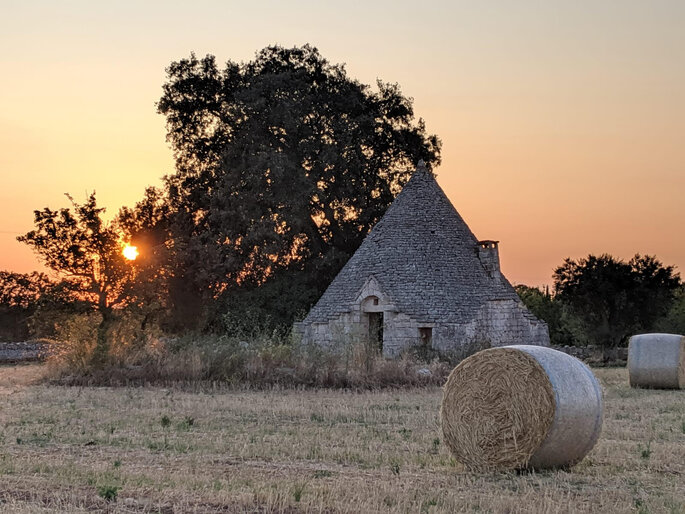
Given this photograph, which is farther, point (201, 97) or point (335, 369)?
point (201, 97)

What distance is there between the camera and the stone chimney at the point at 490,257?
3553cm

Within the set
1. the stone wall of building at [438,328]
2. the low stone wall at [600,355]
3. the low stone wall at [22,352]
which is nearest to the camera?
the stone wall of building at [438,328]

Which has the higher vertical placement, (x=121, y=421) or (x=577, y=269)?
(x=577, y=269)

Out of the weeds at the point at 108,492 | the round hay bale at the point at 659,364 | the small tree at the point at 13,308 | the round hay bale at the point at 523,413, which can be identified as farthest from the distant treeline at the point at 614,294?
the weeds at the point at 108,492

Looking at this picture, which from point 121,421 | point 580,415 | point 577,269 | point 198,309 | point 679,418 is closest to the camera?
point 580,415

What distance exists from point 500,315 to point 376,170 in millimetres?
12187

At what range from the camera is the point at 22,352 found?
3616 centimetres

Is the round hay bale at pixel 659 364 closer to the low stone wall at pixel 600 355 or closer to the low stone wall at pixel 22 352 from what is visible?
the low stone wall at pixel 600 355

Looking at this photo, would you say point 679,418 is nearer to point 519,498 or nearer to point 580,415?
point 580,415

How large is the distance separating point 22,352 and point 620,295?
2446 centimetres

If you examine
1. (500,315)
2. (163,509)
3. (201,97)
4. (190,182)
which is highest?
(201,97)

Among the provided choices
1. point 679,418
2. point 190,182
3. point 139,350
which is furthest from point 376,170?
point 679,418

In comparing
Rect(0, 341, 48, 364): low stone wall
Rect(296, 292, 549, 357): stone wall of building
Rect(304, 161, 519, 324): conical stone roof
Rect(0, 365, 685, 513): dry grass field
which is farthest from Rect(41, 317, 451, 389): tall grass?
Rect(0, 341, 48, 364): low stone wall

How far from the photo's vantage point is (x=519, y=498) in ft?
30.6
